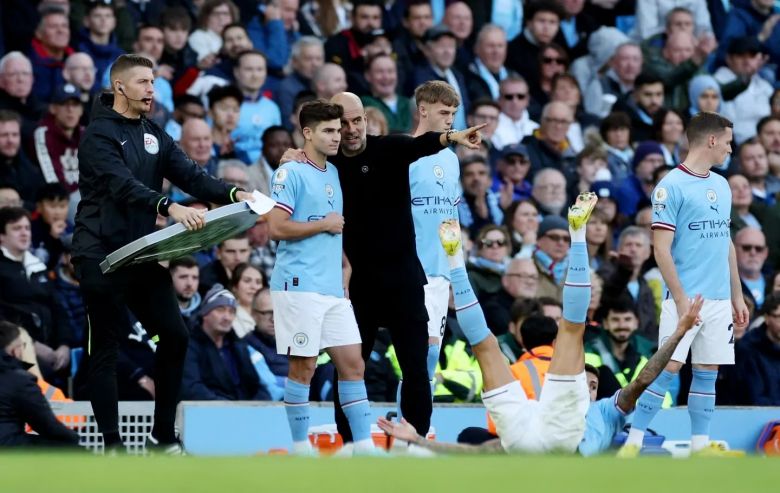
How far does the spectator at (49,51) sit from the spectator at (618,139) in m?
6.12

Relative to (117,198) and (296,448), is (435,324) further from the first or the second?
(117,198)

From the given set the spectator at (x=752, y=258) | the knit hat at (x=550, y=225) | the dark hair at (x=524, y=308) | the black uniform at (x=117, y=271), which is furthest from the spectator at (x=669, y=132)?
the black uniform at (x=117, y=271)

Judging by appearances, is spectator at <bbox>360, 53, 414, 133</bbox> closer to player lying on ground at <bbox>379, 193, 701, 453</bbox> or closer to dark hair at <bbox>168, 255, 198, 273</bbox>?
dark hair at <bbox>168, 255, 198, 273</bbox>

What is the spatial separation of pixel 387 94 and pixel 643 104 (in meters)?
3.82

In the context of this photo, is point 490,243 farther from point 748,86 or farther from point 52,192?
point 748,86

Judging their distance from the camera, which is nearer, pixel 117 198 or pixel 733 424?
pixel 117 198

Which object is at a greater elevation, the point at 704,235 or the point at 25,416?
the point at 704,235

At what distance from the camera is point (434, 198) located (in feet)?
37.1

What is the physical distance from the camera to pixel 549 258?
605 inches

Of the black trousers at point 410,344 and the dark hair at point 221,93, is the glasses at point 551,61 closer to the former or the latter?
the dark hair at point 221,93

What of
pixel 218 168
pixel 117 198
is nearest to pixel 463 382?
pixel 218 168

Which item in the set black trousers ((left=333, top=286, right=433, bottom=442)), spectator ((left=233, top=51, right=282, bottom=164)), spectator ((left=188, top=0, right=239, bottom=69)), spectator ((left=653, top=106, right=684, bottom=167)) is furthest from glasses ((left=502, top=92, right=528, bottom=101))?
black trousers ((left=333, top=286, right=433, bottom=442))

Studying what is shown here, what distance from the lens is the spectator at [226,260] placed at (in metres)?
14.0

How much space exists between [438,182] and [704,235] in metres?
1.86
